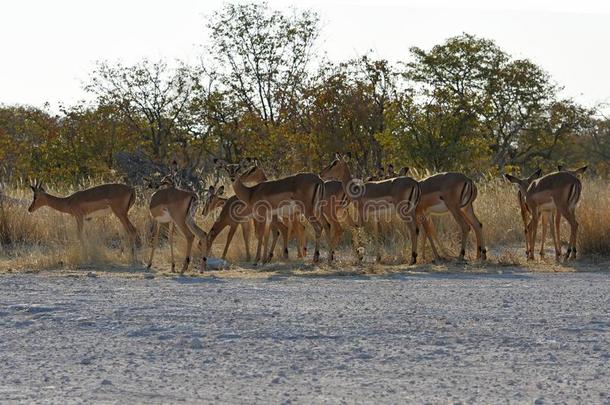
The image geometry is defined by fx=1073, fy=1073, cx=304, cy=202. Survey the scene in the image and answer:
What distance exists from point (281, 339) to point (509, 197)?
13775 mm

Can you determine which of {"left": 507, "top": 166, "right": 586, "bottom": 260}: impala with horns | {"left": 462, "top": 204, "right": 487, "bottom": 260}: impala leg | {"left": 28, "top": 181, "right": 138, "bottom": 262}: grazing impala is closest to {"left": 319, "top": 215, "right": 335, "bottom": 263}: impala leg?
{"left": 462, "top": 204, "right": 487, "bottom": 260}: impala leg

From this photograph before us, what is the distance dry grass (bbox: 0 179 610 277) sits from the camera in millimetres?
14789

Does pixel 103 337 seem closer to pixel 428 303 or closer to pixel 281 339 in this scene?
pixel 281 339

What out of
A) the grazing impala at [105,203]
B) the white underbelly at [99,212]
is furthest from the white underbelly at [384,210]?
the white underbelly at [99,212]

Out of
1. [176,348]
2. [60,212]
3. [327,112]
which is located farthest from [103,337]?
[327,112]

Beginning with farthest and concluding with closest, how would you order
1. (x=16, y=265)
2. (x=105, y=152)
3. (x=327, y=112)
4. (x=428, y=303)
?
(x=105, y=152), (x=327, y=112), (x=16, y=265), (x=428, y=303)

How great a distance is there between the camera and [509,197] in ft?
67.5

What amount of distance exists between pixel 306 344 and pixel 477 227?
8999mm

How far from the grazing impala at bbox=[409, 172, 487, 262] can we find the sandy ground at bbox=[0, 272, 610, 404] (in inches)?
178

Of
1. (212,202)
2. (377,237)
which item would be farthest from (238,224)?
(377,237)

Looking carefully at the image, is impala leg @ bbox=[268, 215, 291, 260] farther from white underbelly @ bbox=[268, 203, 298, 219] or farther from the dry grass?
the dry grass

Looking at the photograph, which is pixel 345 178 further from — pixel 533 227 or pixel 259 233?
pixel 533 227

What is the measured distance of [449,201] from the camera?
52.3 feet

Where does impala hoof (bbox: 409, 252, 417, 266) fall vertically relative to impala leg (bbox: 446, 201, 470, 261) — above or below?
below
